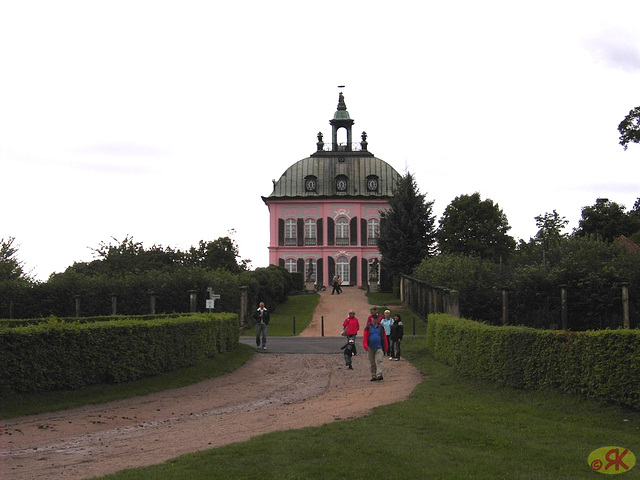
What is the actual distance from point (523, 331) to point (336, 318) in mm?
28622

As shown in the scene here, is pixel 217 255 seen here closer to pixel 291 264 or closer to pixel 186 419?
pixel 291 264

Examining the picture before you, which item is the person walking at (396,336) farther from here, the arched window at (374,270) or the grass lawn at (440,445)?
the arched window at (374,270)

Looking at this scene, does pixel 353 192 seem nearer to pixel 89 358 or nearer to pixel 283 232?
pixel 283 232

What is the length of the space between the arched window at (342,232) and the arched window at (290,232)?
12.5 feet

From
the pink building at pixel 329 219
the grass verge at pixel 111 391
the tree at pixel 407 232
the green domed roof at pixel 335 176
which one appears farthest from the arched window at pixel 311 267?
the grass verge at pixel 111 391

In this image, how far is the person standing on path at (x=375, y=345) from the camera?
68.7 feet

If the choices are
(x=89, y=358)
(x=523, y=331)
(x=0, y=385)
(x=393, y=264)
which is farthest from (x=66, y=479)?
(x=393, y=264)

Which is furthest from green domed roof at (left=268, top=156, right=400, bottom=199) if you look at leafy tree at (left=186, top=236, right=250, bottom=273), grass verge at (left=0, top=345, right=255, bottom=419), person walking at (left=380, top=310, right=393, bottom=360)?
grass verge at (left=0, top=345, right=255, bottom=419)

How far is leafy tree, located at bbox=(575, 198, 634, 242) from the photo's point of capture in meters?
77.1

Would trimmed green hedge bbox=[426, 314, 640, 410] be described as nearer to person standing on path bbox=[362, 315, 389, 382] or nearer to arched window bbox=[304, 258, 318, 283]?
person standing on path bbox=[362, 315, 389, 382]

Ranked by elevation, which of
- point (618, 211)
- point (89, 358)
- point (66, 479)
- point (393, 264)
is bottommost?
point (66, 479)

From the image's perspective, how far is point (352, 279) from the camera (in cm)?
7719

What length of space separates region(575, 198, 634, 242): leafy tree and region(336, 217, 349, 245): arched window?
20.3 m

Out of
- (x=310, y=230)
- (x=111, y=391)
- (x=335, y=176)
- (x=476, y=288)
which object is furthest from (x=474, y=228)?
(x=111, y=391)
